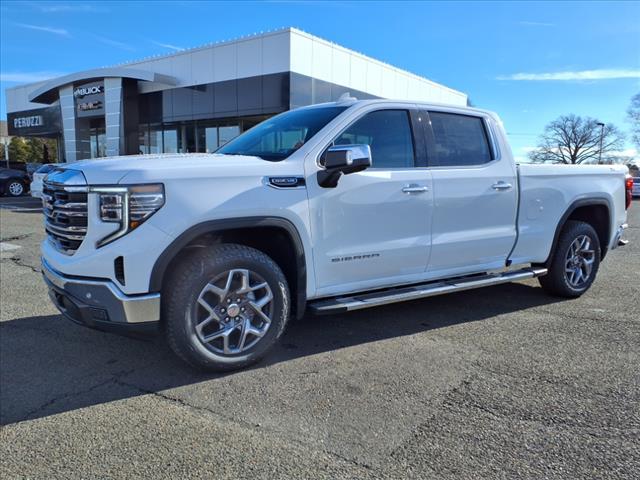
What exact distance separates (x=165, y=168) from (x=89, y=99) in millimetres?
24936

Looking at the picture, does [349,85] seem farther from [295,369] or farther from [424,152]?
[295,369]

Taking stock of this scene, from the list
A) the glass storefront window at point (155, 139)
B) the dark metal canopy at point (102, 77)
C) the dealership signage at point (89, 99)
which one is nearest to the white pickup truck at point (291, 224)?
the dark metal canopy at point (102, 77)

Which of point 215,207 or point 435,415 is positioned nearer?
point 435,415

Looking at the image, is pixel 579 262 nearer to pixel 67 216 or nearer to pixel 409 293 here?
pixel 409 293

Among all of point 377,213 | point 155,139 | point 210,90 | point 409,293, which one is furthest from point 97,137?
point 409,293

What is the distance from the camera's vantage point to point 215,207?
334 centimetres

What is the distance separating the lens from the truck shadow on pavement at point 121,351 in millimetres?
3293

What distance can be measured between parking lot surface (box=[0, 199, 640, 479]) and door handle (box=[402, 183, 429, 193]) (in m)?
1.26

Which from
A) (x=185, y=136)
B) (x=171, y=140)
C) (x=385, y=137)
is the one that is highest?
(x=185, y=136)

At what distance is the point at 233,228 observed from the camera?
11.4 ft

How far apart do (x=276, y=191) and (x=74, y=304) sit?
1521mm

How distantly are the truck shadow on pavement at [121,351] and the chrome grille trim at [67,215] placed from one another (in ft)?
2.84

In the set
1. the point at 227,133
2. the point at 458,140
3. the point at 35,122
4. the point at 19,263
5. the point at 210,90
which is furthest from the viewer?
the point at 35,122

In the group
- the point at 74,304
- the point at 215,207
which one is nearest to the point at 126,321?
the point at 74,304
